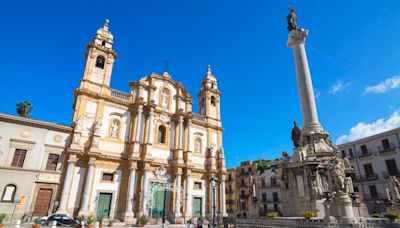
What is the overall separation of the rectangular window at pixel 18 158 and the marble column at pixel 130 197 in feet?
26.4

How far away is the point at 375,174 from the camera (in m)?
25.7

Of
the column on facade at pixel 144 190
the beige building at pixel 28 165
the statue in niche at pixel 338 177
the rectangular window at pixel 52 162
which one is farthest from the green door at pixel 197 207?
the statue in niche at pixel 338 177

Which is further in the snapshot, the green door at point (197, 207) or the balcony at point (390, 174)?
the green door at point (197, 207)

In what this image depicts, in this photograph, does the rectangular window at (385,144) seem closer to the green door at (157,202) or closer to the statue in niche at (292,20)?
the statue in niche at (292,20)

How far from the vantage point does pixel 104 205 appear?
769 inches

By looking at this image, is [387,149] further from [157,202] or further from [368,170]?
[157,202]

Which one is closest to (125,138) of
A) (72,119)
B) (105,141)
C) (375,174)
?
(105,141)

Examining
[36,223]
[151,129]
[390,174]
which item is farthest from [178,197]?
[390,174]

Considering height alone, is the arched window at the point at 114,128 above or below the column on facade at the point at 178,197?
above

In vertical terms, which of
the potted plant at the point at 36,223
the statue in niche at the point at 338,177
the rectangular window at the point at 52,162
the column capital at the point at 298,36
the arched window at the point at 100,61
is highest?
the arched window at the point at 100,61

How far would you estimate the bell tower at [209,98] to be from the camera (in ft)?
99.0

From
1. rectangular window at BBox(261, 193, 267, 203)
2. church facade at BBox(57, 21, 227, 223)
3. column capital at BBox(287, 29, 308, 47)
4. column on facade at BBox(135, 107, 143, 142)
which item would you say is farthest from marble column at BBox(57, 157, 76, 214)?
rectangular window at BBox(261, 193, 267, 203)

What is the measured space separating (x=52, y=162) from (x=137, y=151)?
22.1 ft

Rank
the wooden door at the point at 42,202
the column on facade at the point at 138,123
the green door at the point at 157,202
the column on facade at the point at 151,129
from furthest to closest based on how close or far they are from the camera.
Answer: the column on facade at the point at 151,129
the column on facade at the point at 138,123
the green door at the point at 157,202
the wooden door at the point at 42,202
